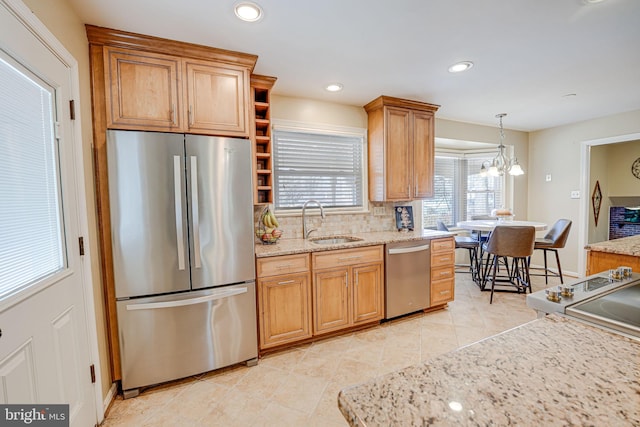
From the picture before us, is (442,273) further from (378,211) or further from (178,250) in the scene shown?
(178,250)

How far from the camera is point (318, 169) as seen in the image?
10.5 feet

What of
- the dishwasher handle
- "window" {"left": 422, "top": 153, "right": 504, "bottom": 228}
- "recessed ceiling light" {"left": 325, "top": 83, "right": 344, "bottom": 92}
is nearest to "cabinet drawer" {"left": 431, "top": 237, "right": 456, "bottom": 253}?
the dishwasher handle

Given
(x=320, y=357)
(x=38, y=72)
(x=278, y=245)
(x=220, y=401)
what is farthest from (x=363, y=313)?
(x=38, y=72)

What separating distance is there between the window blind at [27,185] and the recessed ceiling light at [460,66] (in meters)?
2.73

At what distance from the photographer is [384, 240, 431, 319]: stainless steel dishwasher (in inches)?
111

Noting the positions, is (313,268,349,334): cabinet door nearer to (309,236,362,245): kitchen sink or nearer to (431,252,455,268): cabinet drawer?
(309,236,362,245): kitchen sink

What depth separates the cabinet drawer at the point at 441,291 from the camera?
10.2ft

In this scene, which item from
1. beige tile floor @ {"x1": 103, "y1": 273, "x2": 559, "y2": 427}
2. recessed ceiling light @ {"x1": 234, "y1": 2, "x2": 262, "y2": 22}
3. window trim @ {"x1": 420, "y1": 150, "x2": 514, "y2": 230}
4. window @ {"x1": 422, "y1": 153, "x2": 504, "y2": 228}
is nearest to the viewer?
recessed ceiling light @ {"x1": 234, "y1": 2, "x2": 262, "y2": 22}

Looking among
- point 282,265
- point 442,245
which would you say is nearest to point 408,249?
point 442,245

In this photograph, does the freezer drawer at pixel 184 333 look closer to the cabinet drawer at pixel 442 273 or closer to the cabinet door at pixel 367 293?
the cabinet door at pixel 367 293

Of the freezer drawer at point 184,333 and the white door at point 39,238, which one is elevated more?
the white door at point 39,238

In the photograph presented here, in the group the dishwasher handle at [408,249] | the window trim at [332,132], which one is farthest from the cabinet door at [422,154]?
the dishwasher handle at [408,249]

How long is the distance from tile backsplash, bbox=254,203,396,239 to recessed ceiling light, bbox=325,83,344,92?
124 centimetres

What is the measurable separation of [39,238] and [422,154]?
335 cm
